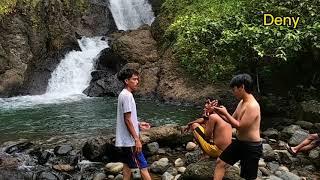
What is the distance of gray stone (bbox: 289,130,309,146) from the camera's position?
414 inches

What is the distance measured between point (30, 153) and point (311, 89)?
30.3ft

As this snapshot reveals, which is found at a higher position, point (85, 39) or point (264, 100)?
point (85, 39)

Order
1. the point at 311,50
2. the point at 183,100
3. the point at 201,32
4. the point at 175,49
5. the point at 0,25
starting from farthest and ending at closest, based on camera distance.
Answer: the point at 0,25, the point at 175,49, the point at 183,100, the point at 201,32, the point at 311,50

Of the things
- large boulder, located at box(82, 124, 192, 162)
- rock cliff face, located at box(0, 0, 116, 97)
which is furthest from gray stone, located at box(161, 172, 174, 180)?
rock cliff face, located at box(0, 0, 116, 97)

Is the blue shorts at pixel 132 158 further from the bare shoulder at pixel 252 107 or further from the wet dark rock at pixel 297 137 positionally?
the wet dark rock at pixel 297 137

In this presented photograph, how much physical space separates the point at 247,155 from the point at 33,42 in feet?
64.5

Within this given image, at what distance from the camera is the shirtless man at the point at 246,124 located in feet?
19.1

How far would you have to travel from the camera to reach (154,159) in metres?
10.0

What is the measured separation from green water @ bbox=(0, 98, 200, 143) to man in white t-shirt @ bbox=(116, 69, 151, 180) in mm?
6776

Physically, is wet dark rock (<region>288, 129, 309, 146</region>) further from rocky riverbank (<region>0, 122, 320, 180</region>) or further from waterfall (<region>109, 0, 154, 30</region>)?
waterfall (<region>109, 0, 154, 30</region>)

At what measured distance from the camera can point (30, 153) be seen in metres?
11.0

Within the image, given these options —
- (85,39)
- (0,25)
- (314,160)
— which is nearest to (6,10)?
(0,25)

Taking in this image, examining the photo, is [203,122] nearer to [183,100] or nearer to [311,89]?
[311,89]

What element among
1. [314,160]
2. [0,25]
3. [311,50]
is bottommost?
[314,160]
